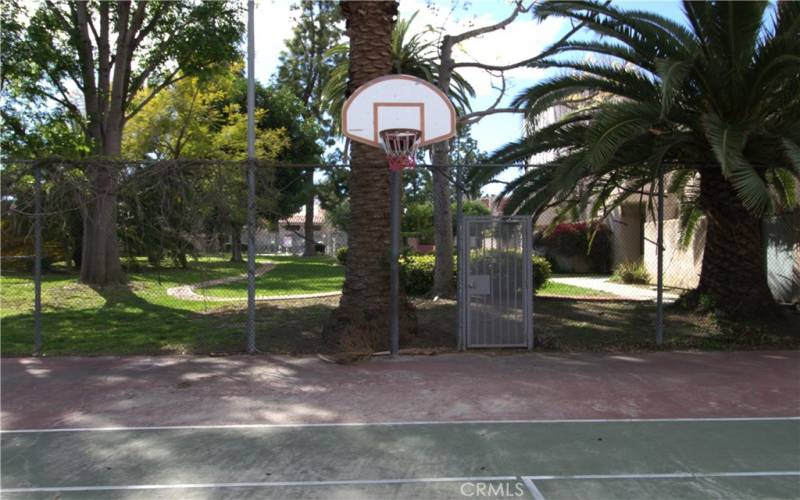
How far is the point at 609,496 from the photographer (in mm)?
4332

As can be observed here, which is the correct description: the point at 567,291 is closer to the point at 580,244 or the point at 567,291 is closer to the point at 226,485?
the point at 580,244

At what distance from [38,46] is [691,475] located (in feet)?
53.1

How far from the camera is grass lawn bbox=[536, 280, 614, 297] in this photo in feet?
53.4

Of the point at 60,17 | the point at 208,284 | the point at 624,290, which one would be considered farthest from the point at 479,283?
the point at 60,17

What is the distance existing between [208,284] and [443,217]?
8705mm

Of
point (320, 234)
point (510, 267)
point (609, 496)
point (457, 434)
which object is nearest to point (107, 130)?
point (510, 267)

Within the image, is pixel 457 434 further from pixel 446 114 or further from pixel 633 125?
pixel 633 125

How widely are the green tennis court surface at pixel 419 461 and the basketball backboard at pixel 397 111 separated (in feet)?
14.9

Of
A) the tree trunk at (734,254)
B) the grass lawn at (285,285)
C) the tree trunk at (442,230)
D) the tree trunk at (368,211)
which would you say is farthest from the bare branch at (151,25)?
the tree trunk at (734,254)

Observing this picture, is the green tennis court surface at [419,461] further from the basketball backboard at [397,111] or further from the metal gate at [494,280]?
the basketball backboard at [397,111]

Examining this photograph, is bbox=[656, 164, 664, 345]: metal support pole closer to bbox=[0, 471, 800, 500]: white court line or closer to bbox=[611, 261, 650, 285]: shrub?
bbox=[0, 471, 800, 500]: white court line

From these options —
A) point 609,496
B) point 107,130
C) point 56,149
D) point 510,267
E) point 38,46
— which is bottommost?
point 609,496

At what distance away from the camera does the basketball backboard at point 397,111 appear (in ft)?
29.3

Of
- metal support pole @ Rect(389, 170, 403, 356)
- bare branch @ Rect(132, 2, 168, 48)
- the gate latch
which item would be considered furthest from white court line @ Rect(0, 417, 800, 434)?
bare branch @ Rect(132, 2, 168, 48)
